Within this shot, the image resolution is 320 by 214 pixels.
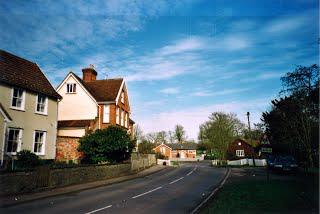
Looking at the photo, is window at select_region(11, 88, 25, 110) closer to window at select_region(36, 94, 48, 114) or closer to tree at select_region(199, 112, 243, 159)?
window at select_region(36, 94, 48, 114)

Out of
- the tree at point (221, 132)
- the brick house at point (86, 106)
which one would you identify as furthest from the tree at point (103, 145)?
the tree at point (221, 132)

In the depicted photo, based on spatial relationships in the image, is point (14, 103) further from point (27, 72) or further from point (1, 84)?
point (27, 72)

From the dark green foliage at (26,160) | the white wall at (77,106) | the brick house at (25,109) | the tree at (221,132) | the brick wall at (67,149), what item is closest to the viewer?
the dark green foliage at (26,160)

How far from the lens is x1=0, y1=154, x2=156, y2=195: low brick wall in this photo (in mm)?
15292

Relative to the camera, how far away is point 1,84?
71.9 ft

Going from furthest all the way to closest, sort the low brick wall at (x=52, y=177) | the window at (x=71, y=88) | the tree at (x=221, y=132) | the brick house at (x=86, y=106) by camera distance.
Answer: the tree at (x=221, y=132) < the window at (x=71, y=88) < the brick house at (x=86, y=106) < the low brick wall at (x=52, y=177)

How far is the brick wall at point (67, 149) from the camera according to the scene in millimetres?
28480

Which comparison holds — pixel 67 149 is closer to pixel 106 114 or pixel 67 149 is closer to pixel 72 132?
pixel 72 132

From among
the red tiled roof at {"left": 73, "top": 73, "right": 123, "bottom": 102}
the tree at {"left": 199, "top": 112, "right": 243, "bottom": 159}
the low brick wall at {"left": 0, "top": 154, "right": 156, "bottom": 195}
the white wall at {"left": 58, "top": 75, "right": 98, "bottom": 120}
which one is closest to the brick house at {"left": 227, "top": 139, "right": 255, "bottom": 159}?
the tree at {"left": 199, "top": 112, "right": 243, "bottom": 159}

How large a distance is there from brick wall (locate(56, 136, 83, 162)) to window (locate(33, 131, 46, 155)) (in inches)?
96.5

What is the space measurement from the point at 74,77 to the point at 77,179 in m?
18.9

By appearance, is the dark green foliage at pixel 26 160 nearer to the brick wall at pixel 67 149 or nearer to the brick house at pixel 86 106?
the brick wall at pixel 67 149

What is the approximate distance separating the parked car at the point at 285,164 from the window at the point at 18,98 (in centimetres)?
2413

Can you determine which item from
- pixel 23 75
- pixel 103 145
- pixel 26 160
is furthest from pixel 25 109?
pixel 103 145
